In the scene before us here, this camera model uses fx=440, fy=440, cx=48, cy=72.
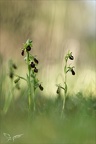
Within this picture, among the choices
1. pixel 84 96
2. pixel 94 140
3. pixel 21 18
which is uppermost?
pixel 21 18

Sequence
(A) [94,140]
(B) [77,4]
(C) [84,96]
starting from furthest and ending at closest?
(B) [77,4]
(C) [84,96]
(A) [94,140]

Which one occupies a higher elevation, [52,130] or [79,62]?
[79,62]

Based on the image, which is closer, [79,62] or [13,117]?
[13,117]

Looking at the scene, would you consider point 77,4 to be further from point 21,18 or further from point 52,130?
point 52,130

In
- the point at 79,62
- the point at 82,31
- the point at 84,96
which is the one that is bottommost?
the point at 84,96

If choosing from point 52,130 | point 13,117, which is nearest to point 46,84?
point 13,117

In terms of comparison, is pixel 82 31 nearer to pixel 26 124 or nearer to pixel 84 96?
pixel 84 96

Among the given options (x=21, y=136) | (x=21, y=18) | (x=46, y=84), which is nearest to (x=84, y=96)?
(x=46, y=84)

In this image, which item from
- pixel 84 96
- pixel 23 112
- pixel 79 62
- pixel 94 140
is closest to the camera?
pixel 94 140

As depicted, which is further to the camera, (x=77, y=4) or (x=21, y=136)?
(x=77, y=4)
